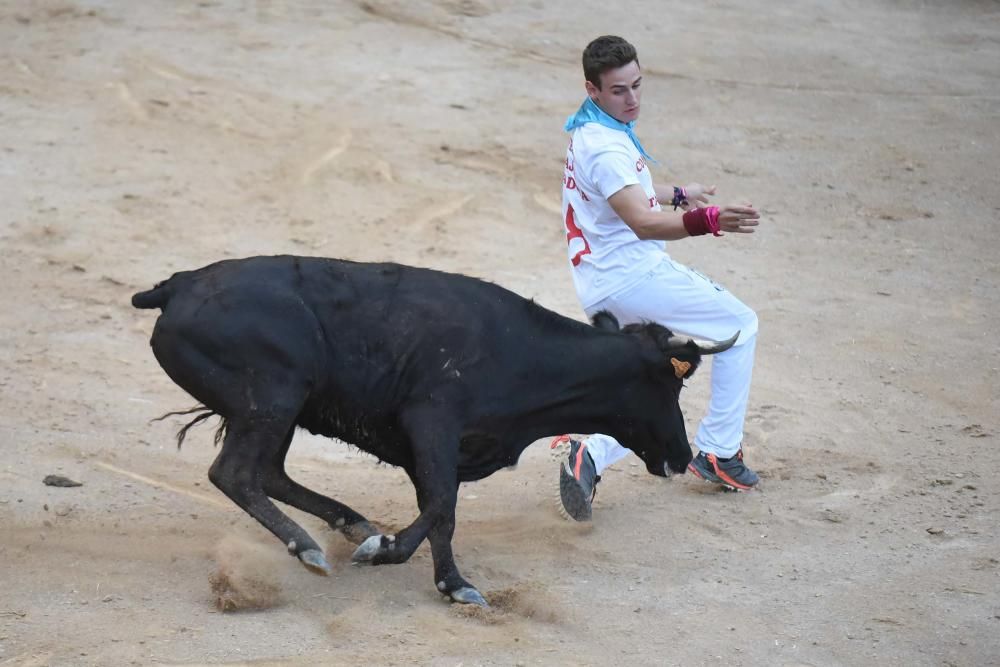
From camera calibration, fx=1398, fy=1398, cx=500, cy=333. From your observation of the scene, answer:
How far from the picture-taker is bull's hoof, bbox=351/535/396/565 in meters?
5.14

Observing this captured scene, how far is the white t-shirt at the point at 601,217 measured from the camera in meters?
5.94

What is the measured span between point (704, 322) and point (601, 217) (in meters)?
0.66

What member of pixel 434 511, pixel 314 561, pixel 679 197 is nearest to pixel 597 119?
pixel 679 197

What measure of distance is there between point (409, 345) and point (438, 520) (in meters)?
0.68

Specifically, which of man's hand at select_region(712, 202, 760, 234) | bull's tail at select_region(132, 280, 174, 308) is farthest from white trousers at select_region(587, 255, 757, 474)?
bull's tail at select_region(132, 280, 174, 308)

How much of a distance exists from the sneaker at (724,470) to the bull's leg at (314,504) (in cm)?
168

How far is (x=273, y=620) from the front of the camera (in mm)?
4988

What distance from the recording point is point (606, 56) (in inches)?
232

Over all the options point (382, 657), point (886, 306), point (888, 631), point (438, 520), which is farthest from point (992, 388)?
point (382, 657)

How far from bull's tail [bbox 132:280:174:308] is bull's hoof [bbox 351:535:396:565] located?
1.22m

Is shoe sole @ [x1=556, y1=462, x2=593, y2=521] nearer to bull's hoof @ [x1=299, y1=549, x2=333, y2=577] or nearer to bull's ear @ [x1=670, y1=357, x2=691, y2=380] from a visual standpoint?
bull's ear @ [x1=670, y1=357, x2=691, y2=380]

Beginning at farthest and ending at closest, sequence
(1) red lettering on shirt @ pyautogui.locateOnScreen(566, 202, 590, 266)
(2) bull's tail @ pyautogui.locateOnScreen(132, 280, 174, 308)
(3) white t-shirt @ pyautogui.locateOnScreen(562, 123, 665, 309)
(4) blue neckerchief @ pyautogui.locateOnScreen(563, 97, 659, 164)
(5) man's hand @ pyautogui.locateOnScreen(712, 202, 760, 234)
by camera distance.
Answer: (1) red lettering on shirt @ pyautogui.locateOnScreen(566, 202, 590, 266)
(4) blue neckerchief @ pyautogui.locateOnScreen(563, 97, 659, 164)
(3) white t-shirt @ pyautogui.locateOnScreen(562, 123, 665, 309)
(5) man's hand @ pyautogui.locateOnScreen(712, 202, 760, 234)
(2) bull's tail @ pyautogui.locateOnScreen(132, 280, 174, 308)

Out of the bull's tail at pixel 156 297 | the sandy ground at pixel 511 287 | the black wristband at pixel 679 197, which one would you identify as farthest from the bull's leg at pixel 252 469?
the black wristband at pixel 679 197

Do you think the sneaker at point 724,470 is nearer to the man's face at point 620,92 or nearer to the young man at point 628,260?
the young man at point 628,260
